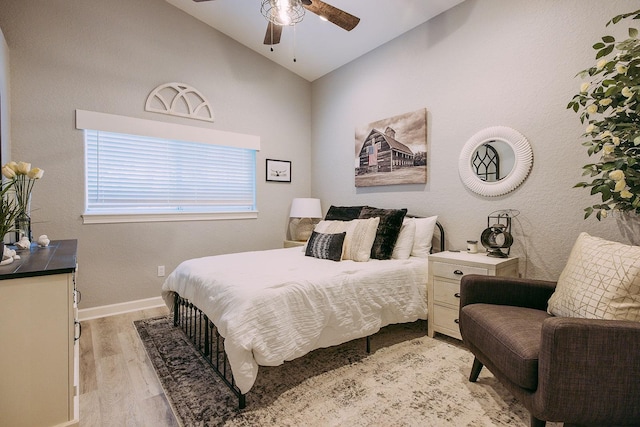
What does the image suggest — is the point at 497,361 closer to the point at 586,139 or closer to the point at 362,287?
the point at 362,287

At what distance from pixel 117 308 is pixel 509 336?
3.49 metres

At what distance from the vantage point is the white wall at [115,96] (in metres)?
2.83

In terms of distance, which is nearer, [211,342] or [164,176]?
[211,342]

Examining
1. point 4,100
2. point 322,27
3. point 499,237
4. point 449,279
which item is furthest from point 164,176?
point 499,237

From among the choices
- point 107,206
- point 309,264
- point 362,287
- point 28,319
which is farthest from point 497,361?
point 107,206

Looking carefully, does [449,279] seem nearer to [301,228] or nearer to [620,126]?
[620,126]

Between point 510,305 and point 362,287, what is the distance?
95 cm

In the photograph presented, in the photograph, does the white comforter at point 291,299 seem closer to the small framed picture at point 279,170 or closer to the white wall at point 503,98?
the white wall at point 503,98

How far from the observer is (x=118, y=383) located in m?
1.96

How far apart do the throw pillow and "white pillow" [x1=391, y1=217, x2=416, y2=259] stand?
1.24m

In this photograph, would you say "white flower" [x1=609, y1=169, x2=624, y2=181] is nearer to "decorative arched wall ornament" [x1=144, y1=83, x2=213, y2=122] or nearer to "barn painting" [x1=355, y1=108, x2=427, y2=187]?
"barn painting" [x1=355, y1=108, x2=427, y2=187]

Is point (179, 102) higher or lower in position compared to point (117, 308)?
higher

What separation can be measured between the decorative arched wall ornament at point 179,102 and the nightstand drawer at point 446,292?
3108 millimetres

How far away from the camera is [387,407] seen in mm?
1717
